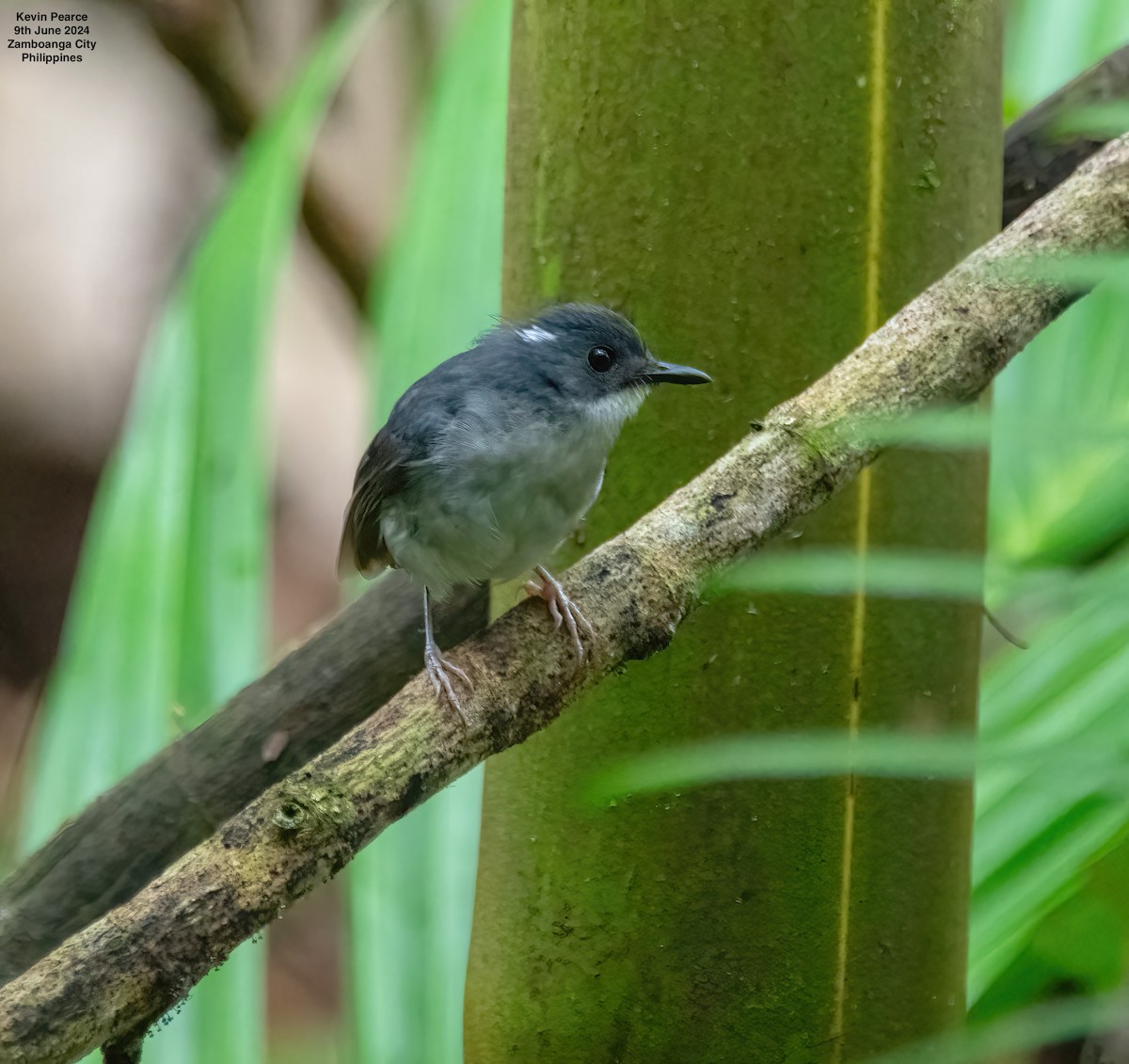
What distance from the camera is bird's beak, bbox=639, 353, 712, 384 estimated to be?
1324mm

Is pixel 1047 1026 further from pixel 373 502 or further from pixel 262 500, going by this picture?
pixel 262 500

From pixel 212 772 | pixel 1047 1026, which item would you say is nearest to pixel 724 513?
pixel 1047 1026

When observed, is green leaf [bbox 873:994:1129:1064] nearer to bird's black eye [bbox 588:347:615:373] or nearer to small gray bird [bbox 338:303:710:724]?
small gray bird [bbox 338:303:710:724]

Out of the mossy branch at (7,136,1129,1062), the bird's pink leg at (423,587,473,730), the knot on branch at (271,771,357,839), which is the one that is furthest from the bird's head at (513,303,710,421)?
the knot on branch at (271,771,357,839)

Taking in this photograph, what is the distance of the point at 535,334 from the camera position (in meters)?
1.44

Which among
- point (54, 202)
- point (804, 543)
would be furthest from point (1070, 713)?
point (54, 202)

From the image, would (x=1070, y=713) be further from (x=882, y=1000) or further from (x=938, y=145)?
(x=938, y=145)

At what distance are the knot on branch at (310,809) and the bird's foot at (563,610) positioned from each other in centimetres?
33

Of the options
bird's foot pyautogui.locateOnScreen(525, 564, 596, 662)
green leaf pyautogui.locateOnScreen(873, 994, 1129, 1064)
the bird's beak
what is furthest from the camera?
the bird's beak

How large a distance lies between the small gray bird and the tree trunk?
0.25ft

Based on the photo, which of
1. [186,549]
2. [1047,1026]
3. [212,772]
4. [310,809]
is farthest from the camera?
[186,549]

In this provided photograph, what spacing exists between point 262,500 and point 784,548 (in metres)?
0.94

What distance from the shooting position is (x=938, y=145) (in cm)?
140

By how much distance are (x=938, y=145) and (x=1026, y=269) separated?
3.48 feet
